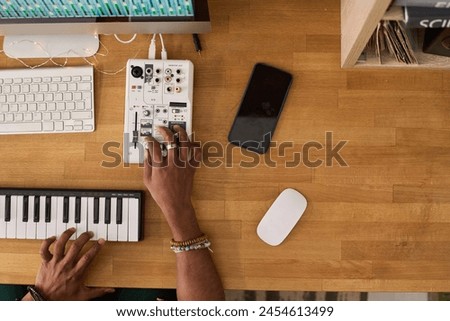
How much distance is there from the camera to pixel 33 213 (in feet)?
3.83

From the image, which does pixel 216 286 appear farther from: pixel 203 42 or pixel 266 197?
pixel 203 42

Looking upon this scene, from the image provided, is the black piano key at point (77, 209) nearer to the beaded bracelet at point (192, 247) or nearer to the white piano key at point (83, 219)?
the white piano key at point (83, 219)

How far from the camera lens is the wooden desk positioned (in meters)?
1.13

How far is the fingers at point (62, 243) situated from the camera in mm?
1145

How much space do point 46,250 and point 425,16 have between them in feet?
3.17

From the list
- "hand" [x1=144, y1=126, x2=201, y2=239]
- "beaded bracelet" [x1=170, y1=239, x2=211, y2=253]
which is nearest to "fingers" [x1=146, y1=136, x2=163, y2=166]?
"hand" [x1=144, y1=126, x2=201, y2=239]

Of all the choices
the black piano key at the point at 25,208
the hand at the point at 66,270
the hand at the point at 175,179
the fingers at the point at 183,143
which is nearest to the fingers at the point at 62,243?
the hand at the point at 66,270

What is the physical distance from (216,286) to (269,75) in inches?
20.9

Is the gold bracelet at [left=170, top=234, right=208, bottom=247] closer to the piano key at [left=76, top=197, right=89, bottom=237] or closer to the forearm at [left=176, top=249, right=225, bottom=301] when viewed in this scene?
the forearm at [left=176, top=249, right=225, bottom=301]

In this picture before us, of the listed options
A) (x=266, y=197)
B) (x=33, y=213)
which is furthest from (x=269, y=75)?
(x=33, y=213)

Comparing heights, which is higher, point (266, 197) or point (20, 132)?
point (20, 132)

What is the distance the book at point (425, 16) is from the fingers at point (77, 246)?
851 millimetres

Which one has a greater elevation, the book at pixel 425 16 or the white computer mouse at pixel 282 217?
the book at pixel 425 16

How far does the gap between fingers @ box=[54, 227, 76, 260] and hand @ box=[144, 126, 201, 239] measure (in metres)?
0.23
